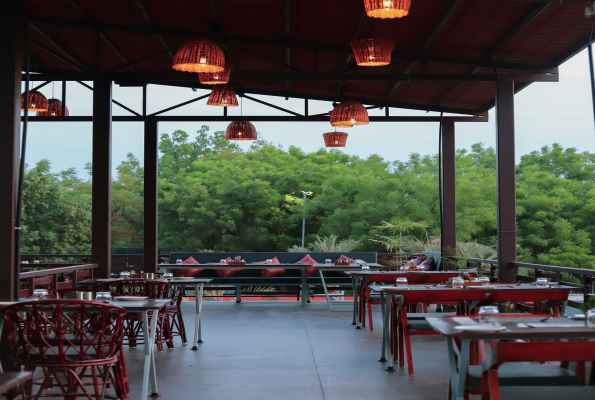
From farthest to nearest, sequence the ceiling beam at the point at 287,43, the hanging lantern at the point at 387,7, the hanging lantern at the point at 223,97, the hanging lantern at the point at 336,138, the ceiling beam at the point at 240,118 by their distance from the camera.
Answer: the hanging lantern at the point at 336,138 → the ceiling beam at the point at 240,118 → the ceiling beam at the point at 287,43 → the hanging lantern at the point at 223,97 → the hanging lantern at the point at 387,7

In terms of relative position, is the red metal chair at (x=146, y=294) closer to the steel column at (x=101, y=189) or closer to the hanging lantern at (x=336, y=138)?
the steel column at (x=101, y=189)

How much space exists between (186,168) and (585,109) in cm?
1573

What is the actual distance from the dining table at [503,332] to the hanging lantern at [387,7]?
2400mm

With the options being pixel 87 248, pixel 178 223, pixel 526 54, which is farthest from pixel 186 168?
pixel 526 54

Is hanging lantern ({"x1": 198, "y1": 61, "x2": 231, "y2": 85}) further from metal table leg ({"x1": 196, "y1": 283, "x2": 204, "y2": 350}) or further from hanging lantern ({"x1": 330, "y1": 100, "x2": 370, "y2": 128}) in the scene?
metal table leg ({"x1": 196, "y1": 283, "x2": 204, "y2": 350})

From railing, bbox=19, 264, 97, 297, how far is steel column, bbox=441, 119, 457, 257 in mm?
5564

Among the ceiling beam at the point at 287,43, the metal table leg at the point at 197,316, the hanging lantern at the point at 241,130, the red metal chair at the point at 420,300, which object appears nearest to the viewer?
the red metal chair at the point at 420,300

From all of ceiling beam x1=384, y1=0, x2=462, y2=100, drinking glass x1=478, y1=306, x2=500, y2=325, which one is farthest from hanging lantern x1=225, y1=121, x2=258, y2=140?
drinking glass x1=478, y1=306, x2=500, y2=325

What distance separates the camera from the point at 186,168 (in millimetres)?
23875

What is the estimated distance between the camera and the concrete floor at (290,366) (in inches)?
183

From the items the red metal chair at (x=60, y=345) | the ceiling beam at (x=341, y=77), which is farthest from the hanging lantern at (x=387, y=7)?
the ceiling beam at (x=341, y=77)

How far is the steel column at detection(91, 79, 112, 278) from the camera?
7.92 meters

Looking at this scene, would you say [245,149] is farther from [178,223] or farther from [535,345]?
[535,345]

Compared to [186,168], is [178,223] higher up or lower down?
lower down
